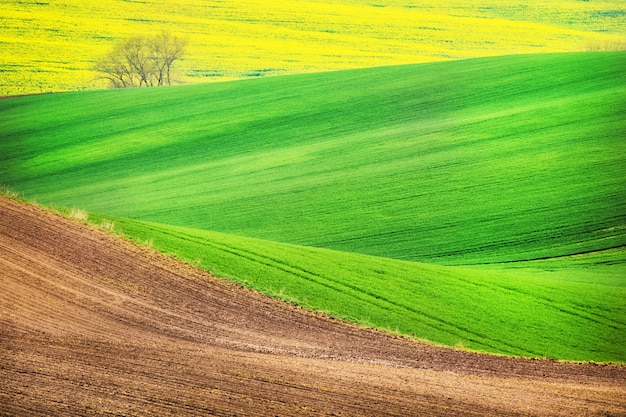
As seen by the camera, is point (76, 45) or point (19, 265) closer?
point (19, 265)

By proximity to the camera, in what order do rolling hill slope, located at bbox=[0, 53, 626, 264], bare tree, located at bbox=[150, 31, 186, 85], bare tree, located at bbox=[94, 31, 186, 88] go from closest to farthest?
rolling hill slope, located at bbox=[0, 53, 626, 264], bare tree, located at bbox=[94, 31, 186, 88], bare tree, located at bbox=[150, 31, 186, 85]

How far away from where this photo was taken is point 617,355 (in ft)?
51.0

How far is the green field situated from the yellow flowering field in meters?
7.80

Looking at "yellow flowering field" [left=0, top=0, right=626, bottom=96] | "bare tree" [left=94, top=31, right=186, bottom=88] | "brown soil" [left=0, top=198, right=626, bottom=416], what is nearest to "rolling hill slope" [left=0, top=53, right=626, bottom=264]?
"bare tree" [left=94, top=31, right=186, bottom=88]

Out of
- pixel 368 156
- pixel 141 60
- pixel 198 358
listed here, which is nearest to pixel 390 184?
pixel 368 156

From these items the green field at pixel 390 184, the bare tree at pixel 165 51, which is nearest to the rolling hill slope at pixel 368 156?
the green field at pixel 390 184

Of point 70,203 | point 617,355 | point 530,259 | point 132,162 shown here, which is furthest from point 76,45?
point 617,355

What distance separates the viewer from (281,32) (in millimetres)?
60844

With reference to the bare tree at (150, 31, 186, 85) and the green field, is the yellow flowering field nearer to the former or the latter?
the bare tree at (150, 31, 186, 85)

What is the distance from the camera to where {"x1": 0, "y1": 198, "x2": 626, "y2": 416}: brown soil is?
9.91 m

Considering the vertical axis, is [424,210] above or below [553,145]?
below

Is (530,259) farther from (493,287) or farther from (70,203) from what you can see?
(70,203)

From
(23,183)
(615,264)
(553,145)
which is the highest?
(553,145)

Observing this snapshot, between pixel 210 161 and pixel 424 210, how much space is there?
36.9 ft
